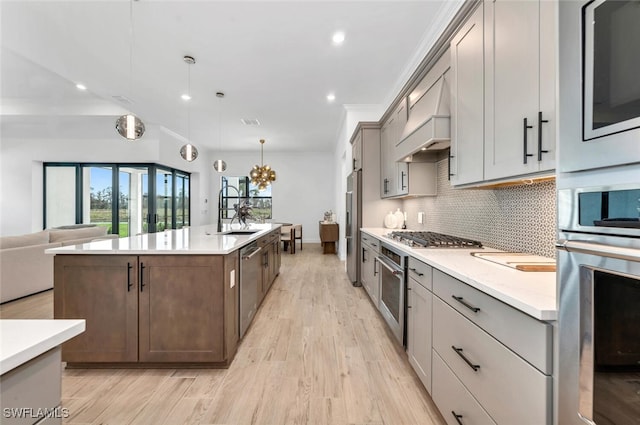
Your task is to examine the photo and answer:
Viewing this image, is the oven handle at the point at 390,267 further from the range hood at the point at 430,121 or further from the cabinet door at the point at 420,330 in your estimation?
the range hood at the point at 430,121

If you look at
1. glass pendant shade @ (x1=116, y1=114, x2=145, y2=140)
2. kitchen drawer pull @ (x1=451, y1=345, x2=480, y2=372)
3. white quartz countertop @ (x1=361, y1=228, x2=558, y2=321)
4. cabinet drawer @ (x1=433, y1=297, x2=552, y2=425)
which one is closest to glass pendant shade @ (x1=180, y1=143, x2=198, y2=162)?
glass pendant shade @ (x1=116, y1=114, x2=145, y2=140)

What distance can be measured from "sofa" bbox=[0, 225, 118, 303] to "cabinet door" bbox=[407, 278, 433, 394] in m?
4.76

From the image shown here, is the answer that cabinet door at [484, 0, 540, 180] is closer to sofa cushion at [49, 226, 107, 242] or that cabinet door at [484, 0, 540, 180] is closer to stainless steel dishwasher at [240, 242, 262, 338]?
stainless steel dishwasher at [240, 242, 262, 338]

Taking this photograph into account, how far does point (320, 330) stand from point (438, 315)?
59.8 inches

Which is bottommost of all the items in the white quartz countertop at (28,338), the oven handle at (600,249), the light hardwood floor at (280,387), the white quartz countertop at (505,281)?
the light hardwood floor at (280,387)

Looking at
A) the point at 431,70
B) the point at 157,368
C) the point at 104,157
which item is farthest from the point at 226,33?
the point at 104,157

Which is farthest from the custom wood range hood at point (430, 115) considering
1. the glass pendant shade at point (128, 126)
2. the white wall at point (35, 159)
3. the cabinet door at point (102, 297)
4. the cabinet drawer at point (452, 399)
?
the white wall at point (35, 159)

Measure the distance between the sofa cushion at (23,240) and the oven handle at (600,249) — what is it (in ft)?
18.0

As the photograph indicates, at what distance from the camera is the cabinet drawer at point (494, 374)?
2.87 ft

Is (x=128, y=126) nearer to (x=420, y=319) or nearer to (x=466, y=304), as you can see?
(x=420, y=319)

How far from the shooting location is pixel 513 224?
187cm

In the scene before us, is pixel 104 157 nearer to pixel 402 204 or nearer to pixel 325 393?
pixel 402 204

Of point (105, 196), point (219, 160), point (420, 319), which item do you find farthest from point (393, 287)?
point (105, 196)

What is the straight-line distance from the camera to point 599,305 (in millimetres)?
716
